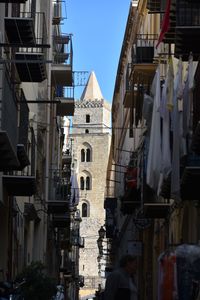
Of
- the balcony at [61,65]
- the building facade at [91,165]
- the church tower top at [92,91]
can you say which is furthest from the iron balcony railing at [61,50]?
the church tower top at [92,91]

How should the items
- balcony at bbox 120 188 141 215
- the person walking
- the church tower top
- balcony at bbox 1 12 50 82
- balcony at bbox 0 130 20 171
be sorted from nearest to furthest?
the person walking, balcony at bbox 0 130 20 171, balcony at bbox 1 12 50 82, balcony at bbox 120 188 141 215, the church tower top

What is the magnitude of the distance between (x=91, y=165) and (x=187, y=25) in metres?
112

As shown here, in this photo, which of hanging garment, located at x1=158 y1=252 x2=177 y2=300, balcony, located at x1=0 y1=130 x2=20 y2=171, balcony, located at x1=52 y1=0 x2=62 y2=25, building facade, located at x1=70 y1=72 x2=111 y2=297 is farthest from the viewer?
building facade, located at x1=70 y1=72 x2=111 y2=297

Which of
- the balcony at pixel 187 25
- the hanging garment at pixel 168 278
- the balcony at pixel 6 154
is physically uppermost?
the balcony at pixel 187 25

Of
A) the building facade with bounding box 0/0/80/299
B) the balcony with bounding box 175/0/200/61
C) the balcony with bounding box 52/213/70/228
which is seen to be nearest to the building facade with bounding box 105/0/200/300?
the balcony with bounding box 175/0/200/61

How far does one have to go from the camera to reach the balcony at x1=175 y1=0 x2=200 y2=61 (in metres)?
15.5

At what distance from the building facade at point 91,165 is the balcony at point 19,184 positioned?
9053cm

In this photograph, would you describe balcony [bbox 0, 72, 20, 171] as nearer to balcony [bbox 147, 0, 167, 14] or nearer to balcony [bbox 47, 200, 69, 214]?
balcony [bbox 147, 0, 167, 14]

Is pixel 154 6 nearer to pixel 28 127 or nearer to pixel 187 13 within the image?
pixel 28 127

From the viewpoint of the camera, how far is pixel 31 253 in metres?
28.9

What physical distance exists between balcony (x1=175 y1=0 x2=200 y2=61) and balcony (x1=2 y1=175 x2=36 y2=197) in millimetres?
4501

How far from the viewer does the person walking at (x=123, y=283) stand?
10344 millimetres

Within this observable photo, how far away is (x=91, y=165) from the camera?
12744 cm

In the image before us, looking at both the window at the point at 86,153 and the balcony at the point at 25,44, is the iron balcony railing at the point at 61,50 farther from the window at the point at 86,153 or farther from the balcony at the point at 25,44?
the window at the point at 86,153
